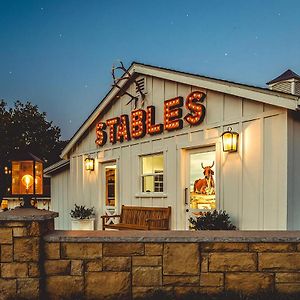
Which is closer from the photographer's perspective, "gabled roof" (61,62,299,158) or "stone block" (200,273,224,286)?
"stone block" (200,273,224,286)

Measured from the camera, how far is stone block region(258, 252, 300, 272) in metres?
4.54

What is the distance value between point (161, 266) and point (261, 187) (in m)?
3.57

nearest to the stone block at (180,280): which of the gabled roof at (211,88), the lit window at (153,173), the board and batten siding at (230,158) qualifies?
the board and batten siding at (230,158)

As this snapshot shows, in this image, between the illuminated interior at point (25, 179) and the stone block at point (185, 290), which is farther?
the illuminated interior at point (25, 179)

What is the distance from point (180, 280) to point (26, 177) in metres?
2.15

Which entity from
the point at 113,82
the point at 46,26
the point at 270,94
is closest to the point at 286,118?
the point at 270,94

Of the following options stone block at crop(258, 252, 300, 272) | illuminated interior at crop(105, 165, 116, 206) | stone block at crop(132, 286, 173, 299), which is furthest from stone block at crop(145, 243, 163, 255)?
illuminated interior at crop(105, 165, 116, 206)

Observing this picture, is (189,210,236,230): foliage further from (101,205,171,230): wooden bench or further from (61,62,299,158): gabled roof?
(61,62,299,158): gabled roof

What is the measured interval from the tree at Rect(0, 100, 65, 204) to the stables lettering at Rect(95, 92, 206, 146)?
88.0 ft

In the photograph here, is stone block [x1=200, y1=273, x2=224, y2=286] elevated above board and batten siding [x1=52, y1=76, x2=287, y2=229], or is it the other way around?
board and batten siding [x1=52, y1=76, x2=287, y2=229]

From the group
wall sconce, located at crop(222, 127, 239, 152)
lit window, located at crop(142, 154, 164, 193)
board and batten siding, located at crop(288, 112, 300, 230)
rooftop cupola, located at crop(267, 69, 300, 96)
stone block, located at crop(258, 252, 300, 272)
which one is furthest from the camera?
rooftop cupola, located at crop(267, 69, 300, 96)

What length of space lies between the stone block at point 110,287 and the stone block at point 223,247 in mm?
882

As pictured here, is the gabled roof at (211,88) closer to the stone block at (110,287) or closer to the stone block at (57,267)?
the stone block at (110,287)

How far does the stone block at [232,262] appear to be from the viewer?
4.57 metres
